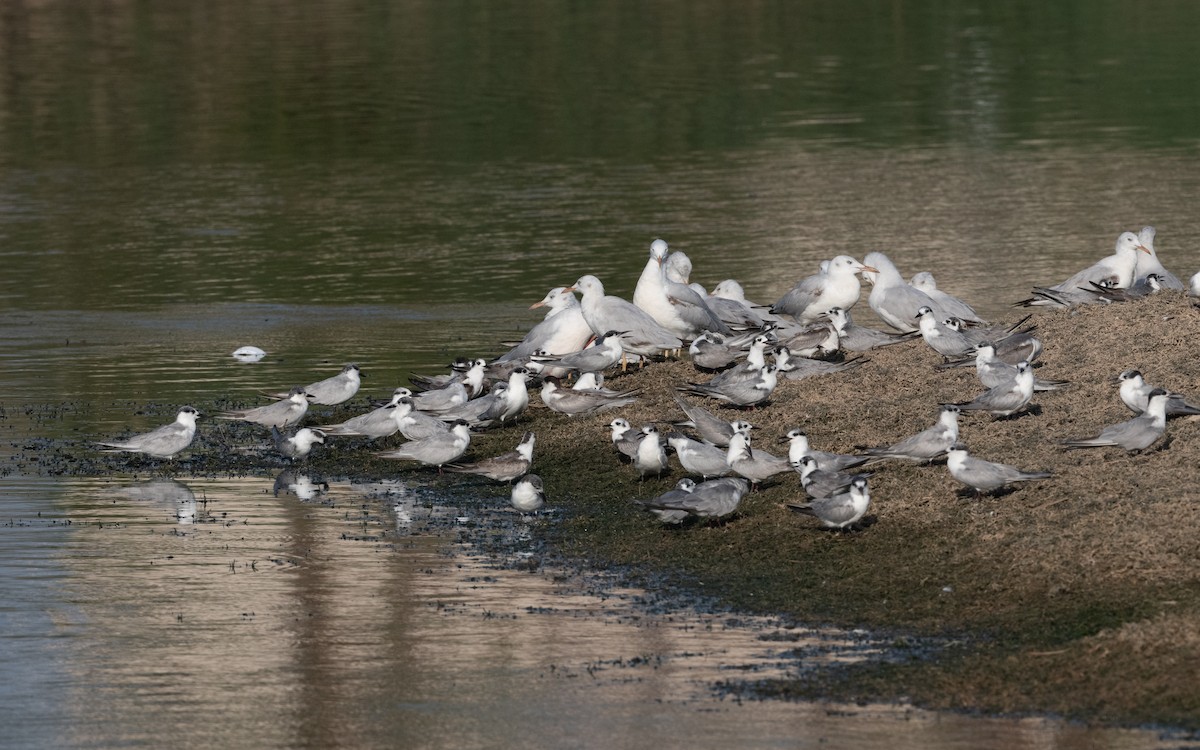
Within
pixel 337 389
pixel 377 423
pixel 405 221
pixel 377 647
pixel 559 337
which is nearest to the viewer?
pixel 377 647

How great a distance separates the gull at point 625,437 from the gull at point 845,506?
259 cm

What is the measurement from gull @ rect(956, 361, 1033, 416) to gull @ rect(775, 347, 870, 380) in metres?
2.62

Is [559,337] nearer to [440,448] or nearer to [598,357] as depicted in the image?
[598,357]

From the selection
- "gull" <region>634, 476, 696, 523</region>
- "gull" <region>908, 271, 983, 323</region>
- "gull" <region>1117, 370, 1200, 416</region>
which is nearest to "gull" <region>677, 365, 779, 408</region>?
"gull" <region>634, 476, 696, 523</region>

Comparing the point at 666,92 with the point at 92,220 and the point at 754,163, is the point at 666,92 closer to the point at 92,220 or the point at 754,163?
the point at 754,163

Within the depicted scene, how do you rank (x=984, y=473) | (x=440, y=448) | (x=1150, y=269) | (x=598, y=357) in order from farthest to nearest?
(x=1150, y=269)
(x=598, y=357)
(x=440, y=448)
(x=984, y=473)

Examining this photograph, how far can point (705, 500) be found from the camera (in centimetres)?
1327

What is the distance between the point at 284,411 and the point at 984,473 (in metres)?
7.31

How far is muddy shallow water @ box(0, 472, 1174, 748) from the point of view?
9.92 m

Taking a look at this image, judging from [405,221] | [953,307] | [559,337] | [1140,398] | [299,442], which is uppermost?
[1140,398]

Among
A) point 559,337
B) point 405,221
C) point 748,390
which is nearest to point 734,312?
point 559,337

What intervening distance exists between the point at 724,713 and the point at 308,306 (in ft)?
52.5

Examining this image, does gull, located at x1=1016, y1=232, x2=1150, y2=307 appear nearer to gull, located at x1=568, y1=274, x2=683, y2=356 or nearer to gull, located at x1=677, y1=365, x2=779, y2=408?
gull, located at x1=568, y1=274, x2=683, y2=356

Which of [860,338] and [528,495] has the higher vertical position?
[860,338]
